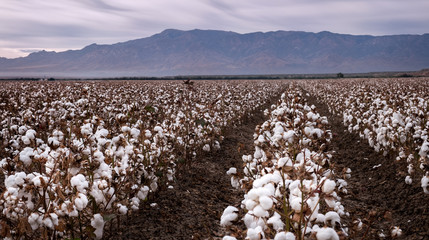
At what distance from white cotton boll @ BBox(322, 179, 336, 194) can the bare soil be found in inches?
31.9

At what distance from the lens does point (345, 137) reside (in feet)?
46.0

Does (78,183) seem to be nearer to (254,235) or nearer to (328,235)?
(254,235)

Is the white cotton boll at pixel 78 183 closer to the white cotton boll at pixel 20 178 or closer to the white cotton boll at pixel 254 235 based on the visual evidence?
the white cotton boll at pixel 20 178

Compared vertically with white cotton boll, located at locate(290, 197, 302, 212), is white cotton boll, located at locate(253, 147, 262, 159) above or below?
below

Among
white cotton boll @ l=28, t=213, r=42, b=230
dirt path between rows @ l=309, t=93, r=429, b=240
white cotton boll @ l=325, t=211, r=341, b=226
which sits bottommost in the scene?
dirt path between rows @ l=309, t=93, r=429, b=240

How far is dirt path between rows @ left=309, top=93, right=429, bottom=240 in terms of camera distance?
5.82m

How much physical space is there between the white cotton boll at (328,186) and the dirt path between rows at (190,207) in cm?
190

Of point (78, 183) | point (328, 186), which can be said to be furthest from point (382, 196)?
point (78, 183)

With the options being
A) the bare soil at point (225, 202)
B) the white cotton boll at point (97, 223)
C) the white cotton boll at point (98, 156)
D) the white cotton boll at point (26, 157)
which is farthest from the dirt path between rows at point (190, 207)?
the white cotton boll at point (26, 157)

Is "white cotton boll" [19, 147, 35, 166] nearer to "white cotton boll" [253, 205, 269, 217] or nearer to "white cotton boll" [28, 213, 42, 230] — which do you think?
"white cotton boll" [28, 213, 42, 230]

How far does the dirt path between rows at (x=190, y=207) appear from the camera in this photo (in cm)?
552

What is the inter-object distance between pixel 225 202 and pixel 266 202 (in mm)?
5122

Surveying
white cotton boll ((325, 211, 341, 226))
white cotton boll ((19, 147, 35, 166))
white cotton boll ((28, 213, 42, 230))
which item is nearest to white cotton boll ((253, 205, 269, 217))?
white cotton boll ((325, 211, 341, 226))

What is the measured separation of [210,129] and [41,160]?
7.40 metres
